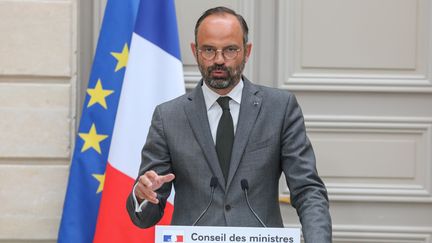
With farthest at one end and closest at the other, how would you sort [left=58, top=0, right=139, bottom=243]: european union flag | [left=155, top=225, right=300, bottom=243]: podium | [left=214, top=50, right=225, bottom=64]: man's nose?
[left=58, top=0, right=139, bottom=243]: european union flag
[left=214, top=50, right=225, bottom=64]: man's nose
[left=155, top=225, right=300, bottom=243]: podium

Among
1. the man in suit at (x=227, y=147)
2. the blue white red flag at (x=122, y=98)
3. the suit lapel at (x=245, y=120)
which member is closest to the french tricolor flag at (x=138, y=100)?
the blue white red flag at (x=122, y=98)

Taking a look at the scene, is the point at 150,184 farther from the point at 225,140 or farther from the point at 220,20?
the point at 220,20

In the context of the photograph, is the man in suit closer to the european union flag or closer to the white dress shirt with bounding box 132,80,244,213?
the white dress shirt with bounding box 132,80,244,213

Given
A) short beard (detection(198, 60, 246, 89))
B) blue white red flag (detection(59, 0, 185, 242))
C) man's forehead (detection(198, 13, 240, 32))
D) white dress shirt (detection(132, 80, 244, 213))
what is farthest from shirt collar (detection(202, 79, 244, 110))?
blue white red flag (detection(59, 0, 185, 242))

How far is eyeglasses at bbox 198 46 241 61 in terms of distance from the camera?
3.12m

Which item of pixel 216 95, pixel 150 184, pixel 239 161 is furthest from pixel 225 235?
pixel 216 95

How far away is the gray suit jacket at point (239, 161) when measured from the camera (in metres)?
3.13

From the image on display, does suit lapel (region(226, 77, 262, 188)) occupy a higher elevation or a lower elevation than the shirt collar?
lower

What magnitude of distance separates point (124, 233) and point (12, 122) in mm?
927

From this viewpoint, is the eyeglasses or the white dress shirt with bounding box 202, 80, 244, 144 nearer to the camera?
the eyeglasses

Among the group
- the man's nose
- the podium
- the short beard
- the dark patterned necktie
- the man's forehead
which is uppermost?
the man's forehead

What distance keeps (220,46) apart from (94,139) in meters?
1.71

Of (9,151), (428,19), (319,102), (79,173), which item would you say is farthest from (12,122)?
(428,19)

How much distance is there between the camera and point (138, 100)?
4566 millimetres
